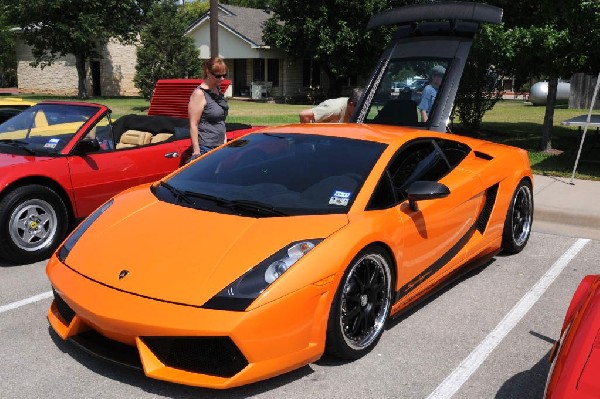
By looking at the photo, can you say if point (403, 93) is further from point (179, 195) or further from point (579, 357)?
point (579, 357)

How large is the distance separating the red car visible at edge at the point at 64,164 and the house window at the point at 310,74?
103 feet

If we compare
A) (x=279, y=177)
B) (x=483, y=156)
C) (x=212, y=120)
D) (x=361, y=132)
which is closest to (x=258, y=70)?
(x=212, y=120)

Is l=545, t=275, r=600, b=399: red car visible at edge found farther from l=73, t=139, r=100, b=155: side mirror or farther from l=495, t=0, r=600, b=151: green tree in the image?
l=495, t=0, r=600, b=151: green tree

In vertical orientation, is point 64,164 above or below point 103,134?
below

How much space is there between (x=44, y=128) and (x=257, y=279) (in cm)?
409

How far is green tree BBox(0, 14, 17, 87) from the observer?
40844 millimetres

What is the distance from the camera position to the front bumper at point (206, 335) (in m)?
2.87

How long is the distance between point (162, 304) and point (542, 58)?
9.95m

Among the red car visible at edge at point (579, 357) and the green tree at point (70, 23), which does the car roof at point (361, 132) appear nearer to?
the red car visible at edge at point (579, 357)

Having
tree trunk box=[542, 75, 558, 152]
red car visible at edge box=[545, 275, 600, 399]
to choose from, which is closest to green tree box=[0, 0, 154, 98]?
tree trunk box=[542, 75, 558, 152]

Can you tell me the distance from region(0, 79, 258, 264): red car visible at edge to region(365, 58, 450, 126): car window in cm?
246

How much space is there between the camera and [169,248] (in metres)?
3.35

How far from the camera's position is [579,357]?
218cm

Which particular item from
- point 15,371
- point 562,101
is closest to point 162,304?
point 15,371
